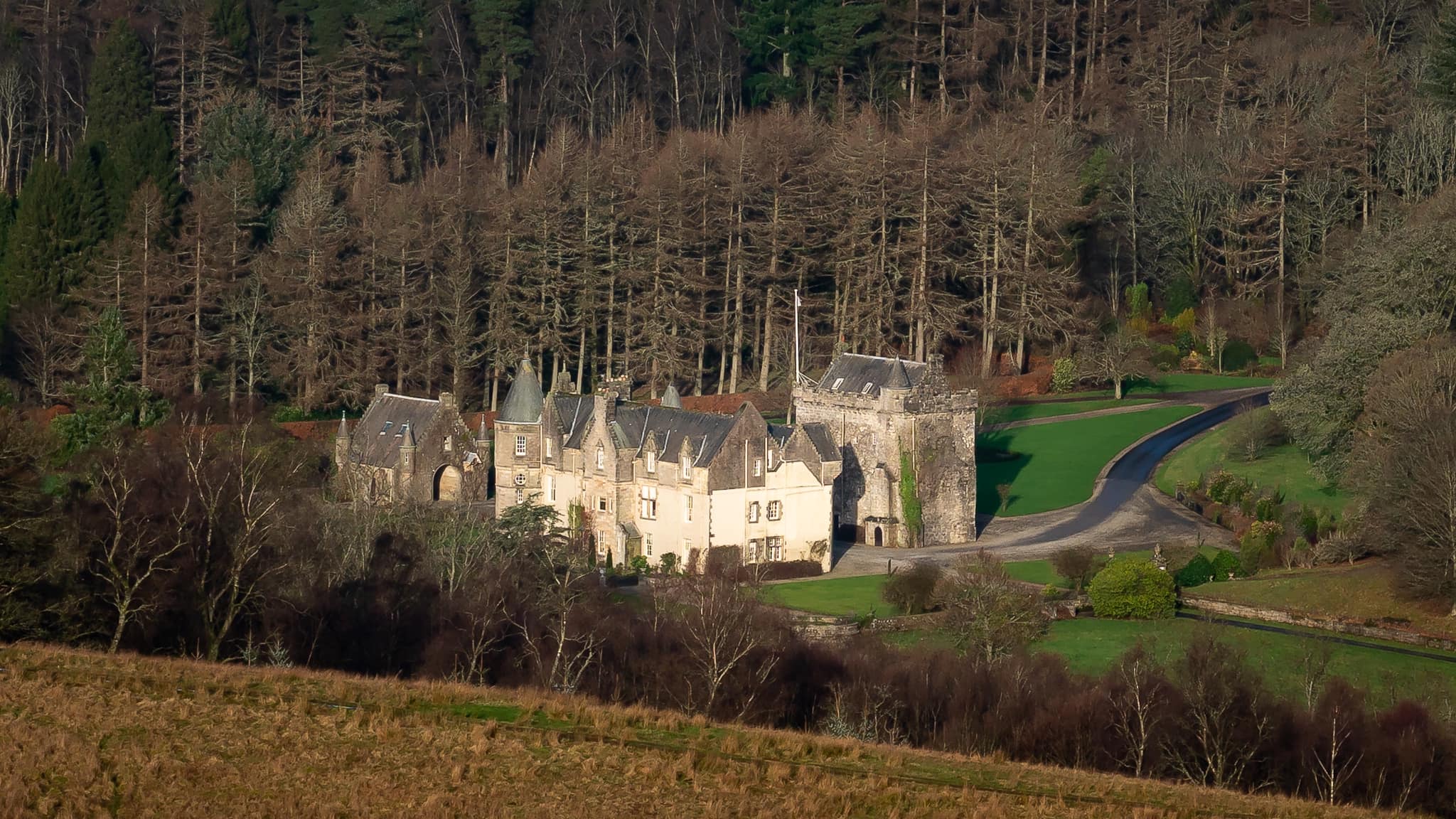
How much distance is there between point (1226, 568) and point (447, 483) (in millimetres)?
29069

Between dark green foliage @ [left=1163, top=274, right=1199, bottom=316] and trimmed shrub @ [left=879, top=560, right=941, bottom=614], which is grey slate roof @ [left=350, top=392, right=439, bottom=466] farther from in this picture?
dark green foliage @ [left=1163, top=274, right=1199, bottom=316]

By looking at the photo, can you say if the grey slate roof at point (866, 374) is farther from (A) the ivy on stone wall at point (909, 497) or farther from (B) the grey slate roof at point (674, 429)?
(B) the grey slate roof at point (674, 429)

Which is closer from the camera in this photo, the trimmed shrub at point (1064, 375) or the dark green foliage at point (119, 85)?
the trimmed shrub at point (1064, 375)

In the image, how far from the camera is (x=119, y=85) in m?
111

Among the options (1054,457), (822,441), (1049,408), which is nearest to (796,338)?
(822,441)

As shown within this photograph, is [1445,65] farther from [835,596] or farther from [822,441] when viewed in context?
[835,596]

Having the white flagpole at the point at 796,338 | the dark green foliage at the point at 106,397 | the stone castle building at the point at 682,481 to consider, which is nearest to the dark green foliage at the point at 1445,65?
the white flagpole at the point at 796,338

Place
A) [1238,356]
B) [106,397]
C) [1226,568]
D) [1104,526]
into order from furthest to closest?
[1238,356], [106,397], [1104,526], [1226,568]

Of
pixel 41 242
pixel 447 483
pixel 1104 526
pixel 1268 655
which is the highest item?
pixel 41 242

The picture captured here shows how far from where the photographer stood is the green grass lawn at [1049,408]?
9688cm

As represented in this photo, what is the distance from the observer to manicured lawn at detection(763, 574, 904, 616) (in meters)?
69.1

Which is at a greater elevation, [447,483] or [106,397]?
[106,397]

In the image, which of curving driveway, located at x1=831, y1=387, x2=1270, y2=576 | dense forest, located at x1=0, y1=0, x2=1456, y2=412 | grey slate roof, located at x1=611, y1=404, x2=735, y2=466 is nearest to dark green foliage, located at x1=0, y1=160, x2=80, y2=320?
dense forest, located at x1=0, y1=0, x2=1456, y2=412

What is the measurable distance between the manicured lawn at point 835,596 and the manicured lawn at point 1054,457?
1319 cm
